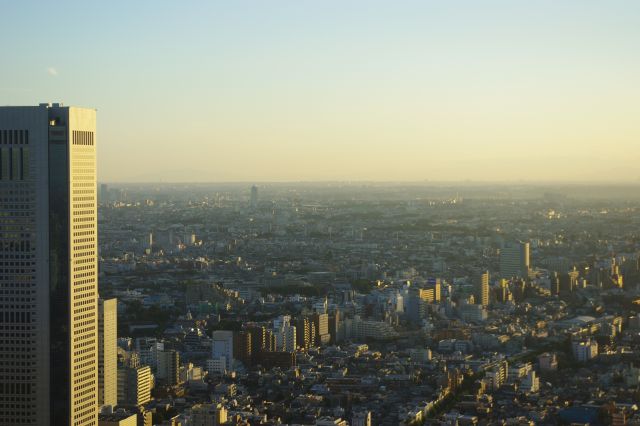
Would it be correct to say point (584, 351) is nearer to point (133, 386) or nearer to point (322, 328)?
point (322, 328)

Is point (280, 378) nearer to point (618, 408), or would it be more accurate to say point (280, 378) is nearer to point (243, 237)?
point (618, 408)

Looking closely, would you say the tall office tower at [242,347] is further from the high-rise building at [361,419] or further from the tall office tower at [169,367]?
the high-rise building at [361,419]

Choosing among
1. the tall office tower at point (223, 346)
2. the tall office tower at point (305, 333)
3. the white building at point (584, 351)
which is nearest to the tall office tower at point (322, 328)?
the tall office tower at point (305, 333)

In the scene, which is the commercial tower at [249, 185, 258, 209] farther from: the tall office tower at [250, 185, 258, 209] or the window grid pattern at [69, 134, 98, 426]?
the window grid pattern at [69, 134, 98, 426]

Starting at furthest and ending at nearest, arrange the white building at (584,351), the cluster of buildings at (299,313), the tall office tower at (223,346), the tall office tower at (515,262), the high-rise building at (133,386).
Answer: the tall office tower at (515,262), the white building at (584,351), the tall office tower at (223,346), the high-rise building at (133,386), the cluster of buildings at (299,313)

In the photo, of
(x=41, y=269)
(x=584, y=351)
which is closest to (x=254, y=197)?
(x=584, y=351)
